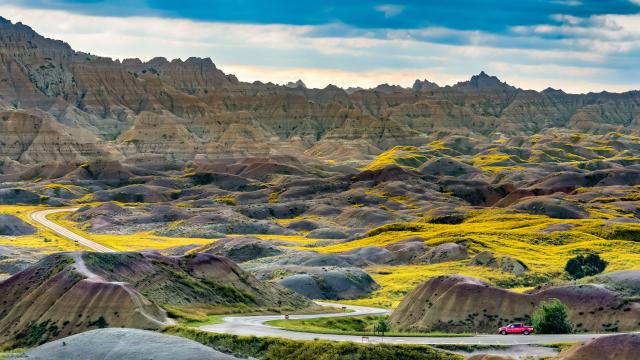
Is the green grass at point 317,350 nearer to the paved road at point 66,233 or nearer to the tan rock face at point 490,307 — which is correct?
the tan rock face at point 490,307

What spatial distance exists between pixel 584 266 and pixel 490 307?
132 ft

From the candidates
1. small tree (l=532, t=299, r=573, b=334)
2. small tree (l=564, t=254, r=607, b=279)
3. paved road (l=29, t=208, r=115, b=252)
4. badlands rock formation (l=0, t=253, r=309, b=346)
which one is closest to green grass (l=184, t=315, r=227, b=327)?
badlands rock formation (l=0, t=253, r=309, b=346)

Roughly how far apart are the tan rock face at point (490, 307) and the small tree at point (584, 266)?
34.9m

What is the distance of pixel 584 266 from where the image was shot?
115125mm

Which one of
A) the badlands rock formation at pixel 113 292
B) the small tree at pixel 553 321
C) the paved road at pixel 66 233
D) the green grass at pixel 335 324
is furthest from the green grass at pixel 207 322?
the paved road at pixel 66 233

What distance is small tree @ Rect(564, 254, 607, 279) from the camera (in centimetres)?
11425

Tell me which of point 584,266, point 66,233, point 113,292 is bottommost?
point 66,233

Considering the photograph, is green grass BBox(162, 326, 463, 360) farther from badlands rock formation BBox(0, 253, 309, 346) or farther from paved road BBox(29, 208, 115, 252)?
paved road BBox(29, 208, 115, 252)

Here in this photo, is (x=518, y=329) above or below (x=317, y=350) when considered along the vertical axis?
below

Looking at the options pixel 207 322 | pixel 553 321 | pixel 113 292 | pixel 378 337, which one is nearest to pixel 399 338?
pixel 378 337

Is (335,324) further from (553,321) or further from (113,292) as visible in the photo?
(553,321)

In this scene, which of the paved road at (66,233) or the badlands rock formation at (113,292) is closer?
the badlands rock formation at (113,292)

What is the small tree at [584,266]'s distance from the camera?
11425cm

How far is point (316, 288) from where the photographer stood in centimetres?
10694
